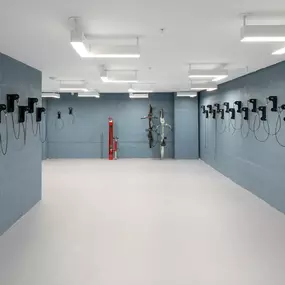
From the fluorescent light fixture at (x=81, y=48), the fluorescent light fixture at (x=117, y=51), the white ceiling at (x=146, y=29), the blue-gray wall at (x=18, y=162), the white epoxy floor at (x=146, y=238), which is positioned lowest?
the white epoxy floor at (x=146, y=238)

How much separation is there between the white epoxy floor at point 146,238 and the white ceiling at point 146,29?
253 cm

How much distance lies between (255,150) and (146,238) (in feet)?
12.2

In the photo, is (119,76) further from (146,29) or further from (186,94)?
(186,94)

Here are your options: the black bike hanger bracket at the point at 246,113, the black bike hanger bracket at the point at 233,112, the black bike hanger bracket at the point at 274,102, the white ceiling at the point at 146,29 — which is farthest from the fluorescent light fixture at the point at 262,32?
the black bike hanger bracket at the point at 233,112

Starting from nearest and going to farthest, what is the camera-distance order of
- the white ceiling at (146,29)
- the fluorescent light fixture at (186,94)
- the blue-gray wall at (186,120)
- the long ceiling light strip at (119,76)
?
1. the white ceiling at (146,29)
2. the long ceiling light strip at (119,76)
3. the fluorescent light fixture at (186,94)
4. the blue-gray wall at (186,120)

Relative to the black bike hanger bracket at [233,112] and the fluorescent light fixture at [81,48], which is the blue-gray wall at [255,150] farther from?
the fluorescent light fixture at [81,48]

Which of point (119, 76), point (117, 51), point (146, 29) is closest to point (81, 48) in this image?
point (117, 51)

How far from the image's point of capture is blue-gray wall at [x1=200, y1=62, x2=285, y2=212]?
6.06 m

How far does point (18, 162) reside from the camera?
218 inches

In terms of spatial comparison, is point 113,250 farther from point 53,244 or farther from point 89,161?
point 89,161

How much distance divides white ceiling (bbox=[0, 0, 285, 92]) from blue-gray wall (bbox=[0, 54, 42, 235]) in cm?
26

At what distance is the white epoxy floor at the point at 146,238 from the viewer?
138 inches

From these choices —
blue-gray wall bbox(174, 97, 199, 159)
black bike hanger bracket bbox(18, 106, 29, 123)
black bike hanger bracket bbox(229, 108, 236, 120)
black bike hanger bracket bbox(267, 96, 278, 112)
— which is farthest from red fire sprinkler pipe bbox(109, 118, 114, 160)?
black bike hanger bracket bbox(267, 96, 278, 112)

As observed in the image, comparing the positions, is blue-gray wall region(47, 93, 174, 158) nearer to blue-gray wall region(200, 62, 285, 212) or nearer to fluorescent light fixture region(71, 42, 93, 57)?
blue-gray wall region(200, 62, 285, 212)
